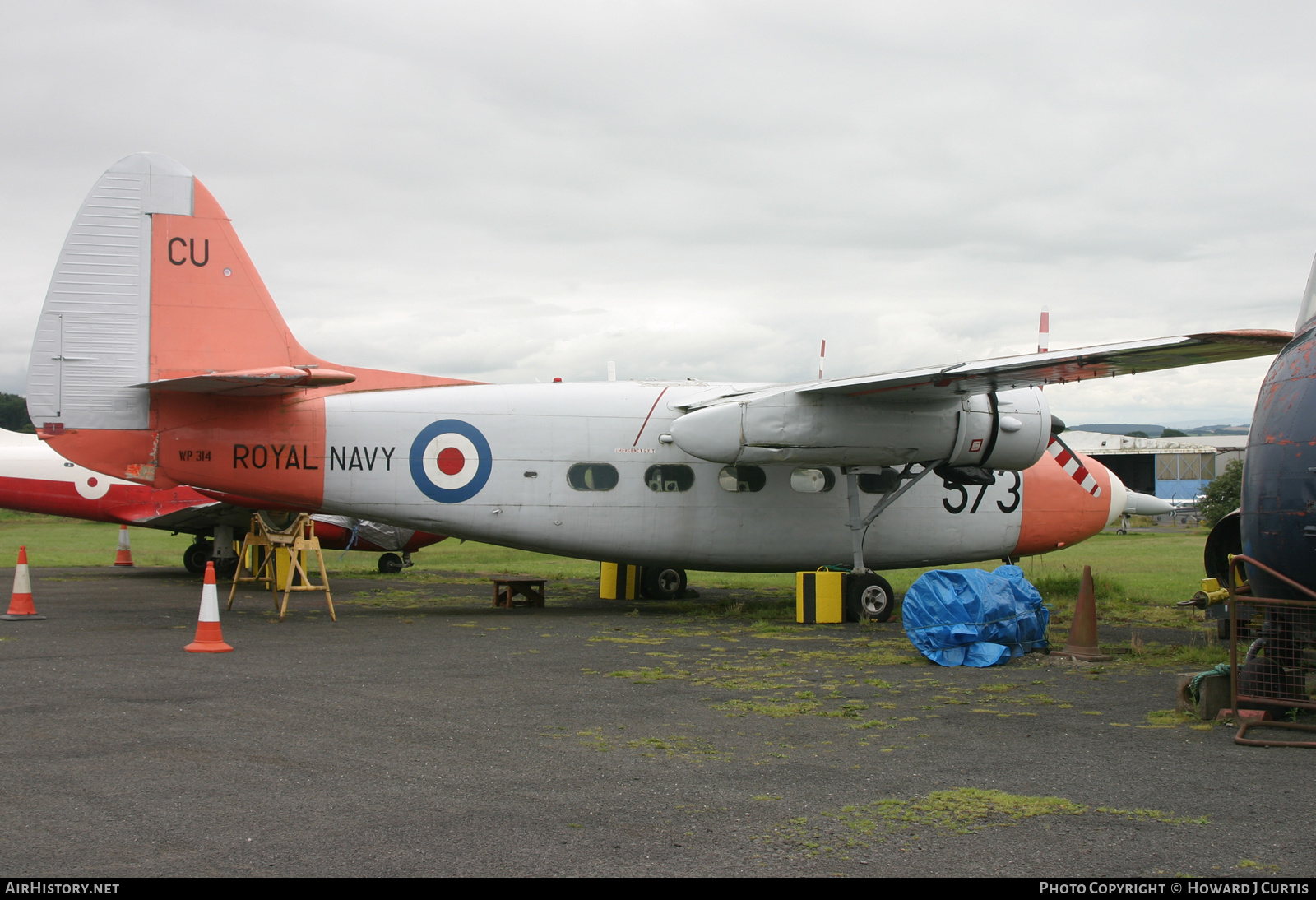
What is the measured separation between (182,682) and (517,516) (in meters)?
6.02

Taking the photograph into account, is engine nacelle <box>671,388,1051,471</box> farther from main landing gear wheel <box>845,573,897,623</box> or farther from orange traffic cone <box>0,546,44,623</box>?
orange traffic cone <box>0,546,44,623</box>

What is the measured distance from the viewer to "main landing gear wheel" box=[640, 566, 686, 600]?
58.0 feet

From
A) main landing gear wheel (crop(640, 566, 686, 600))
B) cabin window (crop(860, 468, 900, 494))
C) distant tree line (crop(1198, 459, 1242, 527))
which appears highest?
cabin window (crop(860, 468, 900, 494))

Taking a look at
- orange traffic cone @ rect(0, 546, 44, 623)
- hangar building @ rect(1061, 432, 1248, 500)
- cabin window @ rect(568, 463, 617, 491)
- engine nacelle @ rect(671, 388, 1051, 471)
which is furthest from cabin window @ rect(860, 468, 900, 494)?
hangar building @ rect(1061, 432, 1248, 500)

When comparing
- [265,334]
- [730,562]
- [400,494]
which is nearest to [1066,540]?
[730,562]

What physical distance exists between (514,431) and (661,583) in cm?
480

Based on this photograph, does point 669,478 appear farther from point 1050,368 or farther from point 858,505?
point 1050,368

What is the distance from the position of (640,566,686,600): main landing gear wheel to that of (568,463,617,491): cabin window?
11.4 feet

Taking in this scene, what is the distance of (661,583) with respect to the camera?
17.7 meters

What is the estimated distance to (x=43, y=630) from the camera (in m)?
12.0

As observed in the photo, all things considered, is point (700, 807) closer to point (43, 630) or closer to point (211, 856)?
point (211, 856)

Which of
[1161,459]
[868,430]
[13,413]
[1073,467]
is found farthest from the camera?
[13,413]

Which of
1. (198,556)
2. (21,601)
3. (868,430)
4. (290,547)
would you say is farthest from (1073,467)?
(198,556)

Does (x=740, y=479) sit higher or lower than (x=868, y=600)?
higher
